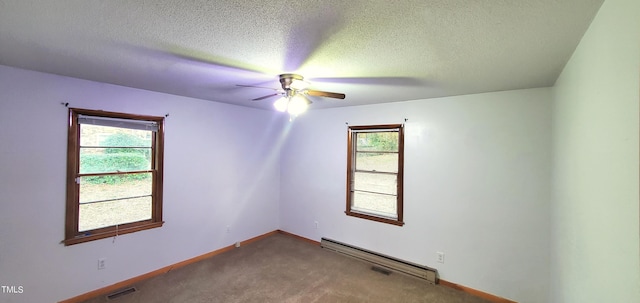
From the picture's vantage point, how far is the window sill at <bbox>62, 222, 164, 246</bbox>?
8.92ft

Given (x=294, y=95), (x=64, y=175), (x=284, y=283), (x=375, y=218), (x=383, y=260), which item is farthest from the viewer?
(x=375, y=218)

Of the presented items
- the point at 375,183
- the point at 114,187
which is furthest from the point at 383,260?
the point at 114,187

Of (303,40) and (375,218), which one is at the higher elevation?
(303,40)

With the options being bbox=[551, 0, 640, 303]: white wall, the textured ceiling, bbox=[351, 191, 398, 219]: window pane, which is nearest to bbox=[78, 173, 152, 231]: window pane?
the textured ceiling

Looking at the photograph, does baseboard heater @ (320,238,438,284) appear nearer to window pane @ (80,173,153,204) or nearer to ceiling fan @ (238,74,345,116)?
ceiling fan @ (238,74,345,116)

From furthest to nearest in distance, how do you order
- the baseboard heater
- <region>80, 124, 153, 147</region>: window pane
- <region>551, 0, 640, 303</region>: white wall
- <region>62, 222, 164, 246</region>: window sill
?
the baseboard heater
<region>80, 124, 153, 147</region>: window pane
<region>62, 222, 164, 246</region>: window sill
<region>551, 0, 640, 303</region>: white wall

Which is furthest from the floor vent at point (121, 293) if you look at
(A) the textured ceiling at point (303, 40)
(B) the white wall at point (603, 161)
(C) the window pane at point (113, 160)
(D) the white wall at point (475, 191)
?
Result: (B) the white wall at point (603, 161)

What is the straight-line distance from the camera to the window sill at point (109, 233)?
8.92 feet

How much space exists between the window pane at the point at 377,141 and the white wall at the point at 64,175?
184 centimetres

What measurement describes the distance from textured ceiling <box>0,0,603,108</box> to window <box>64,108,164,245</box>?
64 centimetres

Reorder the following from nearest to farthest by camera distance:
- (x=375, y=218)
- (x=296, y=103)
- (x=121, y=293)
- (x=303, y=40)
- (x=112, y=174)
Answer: (x=303, y=40)
(x=296, y=103)
(x=121, y=293)
(x=112, y=174)
(x=375, y=218)

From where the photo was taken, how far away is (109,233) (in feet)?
9.71

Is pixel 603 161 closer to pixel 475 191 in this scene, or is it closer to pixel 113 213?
pixel 475 191

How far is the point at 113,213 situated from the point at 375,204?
3.53 meters
